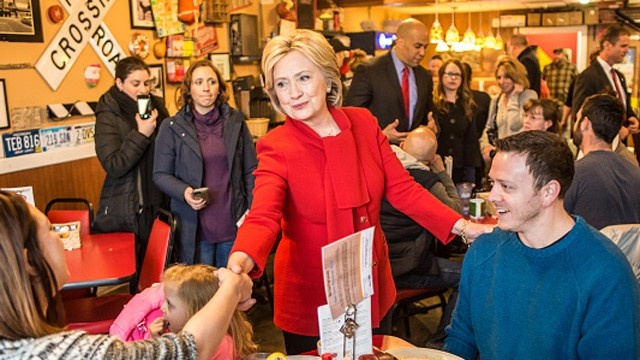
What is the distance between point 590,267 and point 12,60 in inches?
161

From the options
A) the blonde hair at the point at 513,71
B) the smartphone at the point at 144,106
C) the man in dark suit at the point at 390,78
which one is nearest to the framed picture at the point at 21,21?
the smartphone at the point at 144,106

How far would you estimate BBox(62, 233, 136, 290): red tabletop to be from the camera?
295 cm

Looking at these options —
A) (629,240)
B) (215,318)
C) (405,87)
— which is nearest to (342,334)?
(215,318)

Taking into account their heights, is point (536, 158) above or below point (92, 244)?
above

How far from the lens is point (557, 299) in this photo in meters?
1.74

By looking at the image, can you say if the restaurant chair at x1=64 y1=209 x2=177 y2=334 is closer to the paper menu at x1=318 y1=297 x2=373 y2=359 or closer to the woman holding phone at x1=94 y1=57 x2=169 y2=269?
the woman holding phone at x1=94 y1=57 x2=169 y2=269

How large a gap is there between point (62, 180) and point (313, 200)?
11.2ft

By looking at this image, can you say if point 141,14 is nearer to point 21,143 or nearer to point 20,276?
point 21,143

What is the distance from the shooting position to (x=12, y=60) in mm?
4434

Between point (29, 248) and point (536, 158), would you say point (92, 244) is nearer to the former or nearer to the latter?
point (29, 248)

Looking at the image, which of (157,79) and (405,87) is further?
(157,79)

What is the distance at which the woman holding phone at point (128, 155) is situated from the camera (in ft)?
12.8

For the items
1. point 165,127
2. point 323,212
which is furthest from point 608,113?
point 165,127

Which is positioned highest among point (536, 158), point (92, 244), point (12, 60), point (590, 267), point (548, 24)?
point (548, 24)
